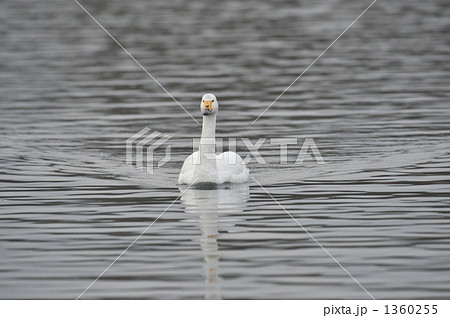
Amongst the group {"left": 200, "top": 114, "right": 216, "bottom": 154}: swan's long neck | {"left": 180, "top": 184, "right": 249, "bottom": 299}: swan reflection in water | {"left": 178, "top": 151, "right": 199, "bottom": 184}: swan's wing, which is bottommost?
{"left": 180, "top": 184, "right": 249, "bottom": 299}: swan reflection in water

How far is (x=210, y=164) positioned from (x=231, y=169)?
58 cm

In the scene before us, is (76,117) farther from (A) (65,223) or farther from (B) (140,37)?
(B) (140,37)

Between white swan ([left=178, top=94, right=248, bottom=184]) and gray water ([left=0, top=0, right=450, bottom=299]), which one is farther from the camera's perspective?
white swan ([left=178, top=94, right=248, bottom=184])

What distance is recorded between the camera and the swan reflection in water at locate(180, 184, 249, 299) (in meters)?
11.9

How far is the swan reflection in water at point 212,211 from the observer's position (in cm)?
1189

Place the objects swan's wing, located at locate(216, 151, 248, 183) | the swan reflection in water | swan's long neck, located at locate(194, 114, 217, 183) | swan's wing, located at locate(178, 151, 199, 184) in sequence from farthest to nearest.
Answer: swan's wing, located at locate(216, 151, 248, 183) < swan's wing, located at locate(178, 151, 199, 184) < swan's long neck, located at locate(194, 114, 217, 183) < the swan reflection in water

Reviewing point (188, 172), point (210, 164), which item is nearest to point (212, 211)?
point (210, 164)

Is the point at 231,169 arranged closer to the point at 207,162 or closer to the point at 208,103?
the point at 207,162

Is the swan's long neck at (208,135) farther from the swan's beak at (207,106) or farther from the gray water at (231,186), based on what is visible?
the gray water at (231,186)

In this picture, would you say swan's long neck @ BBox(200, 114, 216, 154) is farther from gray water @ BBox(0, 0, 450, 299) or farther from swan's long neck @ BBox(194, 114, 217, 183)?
gray water @ BBox(0, 0, 450, 299)

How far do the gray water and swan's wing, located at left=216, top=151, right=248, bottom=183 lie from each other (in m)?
0.18

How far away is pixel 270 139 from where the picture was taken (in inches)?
856

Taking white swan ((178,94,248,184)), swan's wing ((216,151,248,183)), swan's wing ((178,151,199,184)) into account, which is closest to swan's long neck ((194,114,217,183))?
white swan ((178,94,248,184))

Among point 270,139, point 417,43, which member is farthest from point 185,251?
point 417,43
